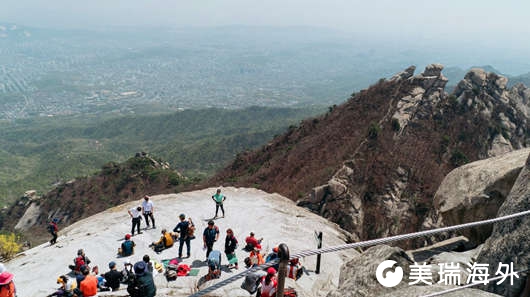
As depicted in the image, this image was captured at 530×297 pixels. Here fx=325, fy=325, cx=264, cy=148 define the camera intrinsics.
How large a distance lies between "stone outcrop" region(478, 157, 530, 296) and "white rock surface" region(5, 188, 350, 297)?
6.00 metres

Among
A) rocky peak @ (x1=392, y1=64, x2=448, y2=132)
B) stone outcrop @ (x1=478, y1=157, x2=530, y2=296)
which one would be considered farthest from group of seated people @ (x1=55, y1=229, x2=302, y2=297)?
rocky peak @ (x1=392, y1=64, x2=448, y2=132)

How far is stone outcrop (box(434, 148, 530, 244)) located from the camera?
14039 millimetres

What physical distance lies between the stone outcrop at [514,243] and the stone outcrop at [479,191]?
5.74 meters

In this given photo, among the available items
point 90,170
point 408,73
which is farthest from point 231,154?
point 408,73

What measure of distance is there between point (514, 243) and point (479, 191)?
29.4 ft

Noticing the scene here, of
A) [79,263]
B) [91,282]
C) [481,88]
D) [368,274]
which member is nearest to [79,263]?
[79,263]

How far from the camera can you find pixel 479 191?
15.0m

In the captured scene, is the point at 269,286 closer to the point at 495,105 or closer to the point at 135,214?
the point at 135,214

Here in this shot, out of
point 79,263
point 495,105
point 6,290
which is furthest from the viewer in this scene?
point 495,105

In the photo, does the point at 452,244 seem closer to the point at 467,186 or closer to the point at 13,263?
the point at 467,186

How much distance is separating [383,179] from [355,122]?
14225 mm

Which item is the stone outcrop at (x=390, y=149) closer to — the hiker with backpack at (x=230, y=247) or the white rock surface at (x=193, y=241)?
the white rock surface at (x=193, y=241)

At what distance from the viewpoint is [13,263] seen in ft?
52.1

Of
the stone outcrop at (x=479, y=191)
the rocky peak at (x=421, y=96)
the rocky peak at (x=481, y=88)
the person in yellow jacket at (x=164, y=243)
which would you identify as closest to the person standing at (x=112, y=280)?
the person in yellow jacket at (x=164, y=243)
